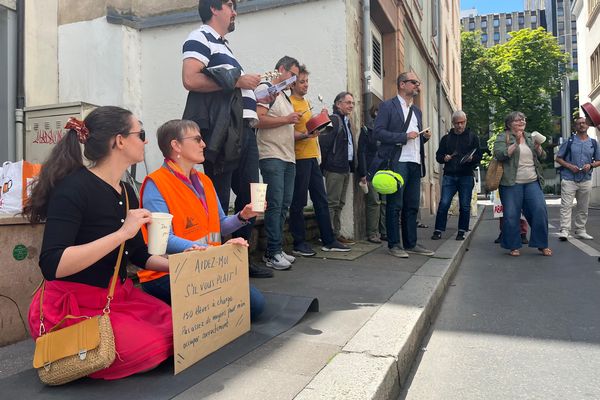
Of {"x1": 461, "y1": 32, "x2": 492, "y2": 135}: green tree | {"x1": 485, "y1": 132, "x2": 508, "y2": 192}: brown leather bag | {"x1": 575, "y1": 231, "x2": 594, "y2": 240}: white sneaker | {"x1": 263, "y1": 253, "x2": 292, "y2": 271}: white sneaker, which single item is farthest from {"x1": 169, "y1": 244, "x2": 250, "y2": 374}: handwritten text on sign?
{"x1": 461, "y1": 32, "x2": 492, "y2": 135}: green tree

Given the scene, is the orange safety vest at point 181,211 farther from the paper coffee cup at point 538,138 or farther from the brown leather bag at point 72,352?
the paper coffee cup at point 538,138

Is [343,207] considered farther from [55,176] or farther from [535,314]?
[55,176]

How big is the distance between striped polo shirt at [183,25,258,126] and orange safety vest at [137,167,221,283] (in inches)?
53.9

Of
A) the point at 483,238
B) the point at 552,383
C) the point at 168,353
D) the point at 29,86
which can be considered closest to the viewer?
the point at 168,353

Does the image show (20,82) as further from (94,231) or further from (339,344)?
(339,344)

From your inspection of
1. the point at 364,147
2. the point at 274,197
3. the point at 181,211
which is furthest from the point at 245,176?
the point at 364,147

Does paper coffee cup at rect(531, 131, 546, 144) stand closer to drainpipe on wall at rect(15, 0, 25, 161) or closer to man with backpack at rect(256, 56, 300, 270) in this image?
man with backpack at rect(256, 56, 300, 270)

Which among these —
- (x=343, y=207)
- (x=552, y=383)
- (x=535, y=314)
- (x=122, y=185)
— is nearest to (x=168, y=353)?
(x=122, y=185)

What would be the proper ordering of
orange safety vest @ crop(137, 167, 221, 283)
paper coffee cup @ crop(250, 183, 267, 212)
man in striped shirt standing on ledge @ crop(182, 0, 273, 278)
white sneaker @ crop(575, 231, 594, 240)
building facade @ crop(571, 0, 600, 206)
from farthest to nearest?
building facade @ crop(571, 0, 600, 206), white sneaker @ crop(575, 231, 594, 240), man in striped shirt standing on ledge @ crop(182, 0, 273, 278), paper coffee cup @ crop(250, 183, 267, 212), orange safety vest @ crop(137, 167, 221, 283)

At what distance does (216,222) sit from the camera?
2.98 m

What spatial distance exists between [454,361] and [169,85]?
6.46m

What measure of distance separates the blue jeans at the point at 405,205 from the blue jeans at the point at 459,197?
73.8 inches

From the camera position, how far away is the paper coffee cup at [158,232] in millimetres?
2182

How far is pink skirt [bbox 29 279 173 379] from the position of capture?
215 centimetres
